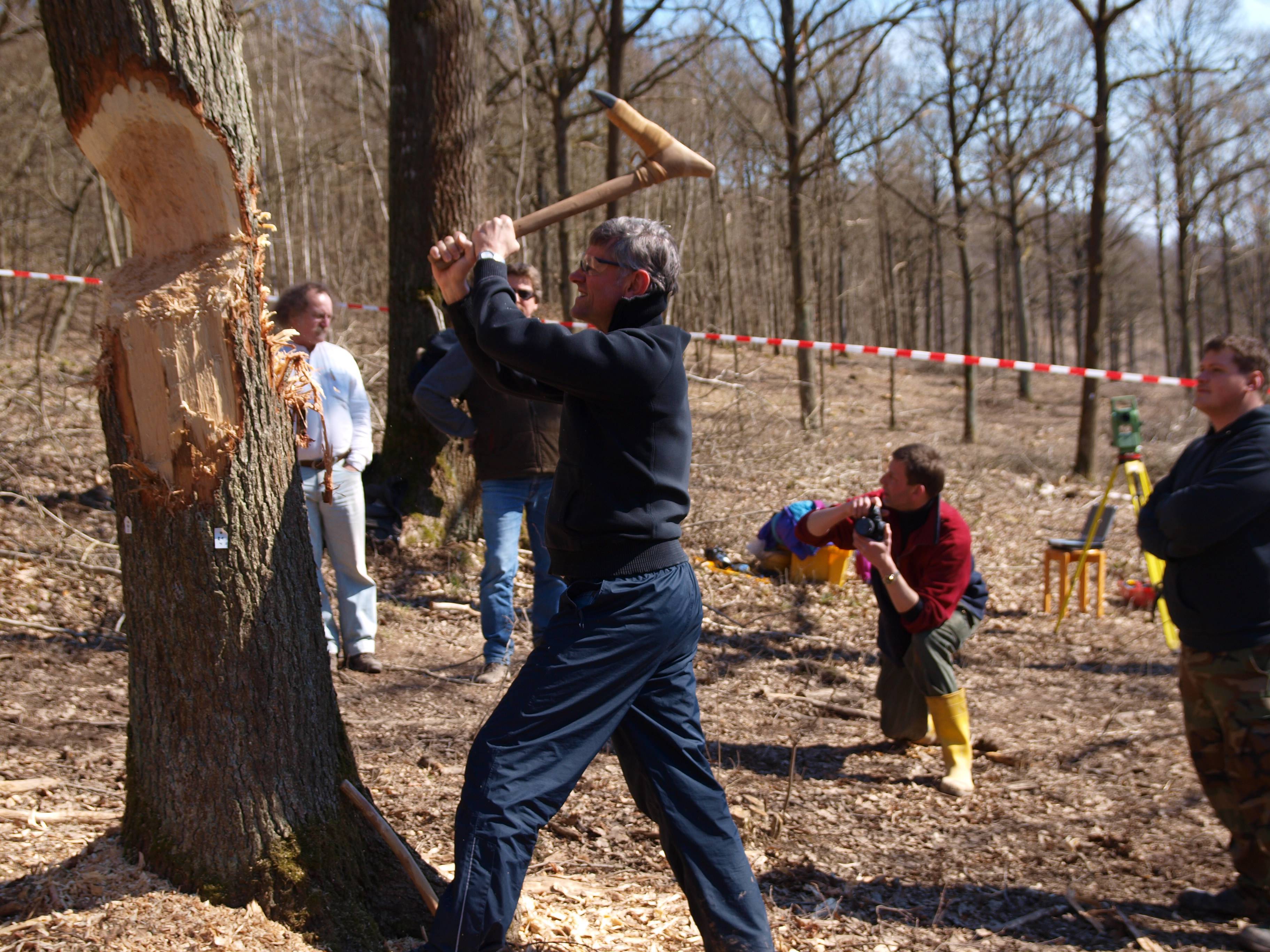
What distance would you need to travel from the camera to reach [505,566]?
5059 millimetres

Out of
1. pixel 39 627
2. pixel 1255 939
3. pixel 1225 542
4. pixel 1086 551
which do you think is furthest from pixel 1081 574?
pixel 39 627

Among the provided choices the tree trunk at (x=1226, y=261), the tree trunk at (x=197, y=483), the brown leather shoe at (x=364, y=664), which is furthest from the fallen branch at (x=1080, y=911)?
the tree trunk at (x=1226, y=261)

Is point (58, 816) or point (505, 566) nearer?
point (58, 816)

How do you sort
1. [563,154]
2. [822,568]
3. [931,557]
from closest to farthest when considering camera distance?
[931,557]
[822,568]
[563,154]

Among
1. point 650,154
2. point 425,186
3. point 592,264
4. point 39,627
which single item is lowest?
point 39,627

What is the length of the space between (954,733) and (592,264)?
2.91m

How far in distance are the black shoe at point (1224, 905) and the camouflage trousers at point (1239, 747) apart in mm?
38

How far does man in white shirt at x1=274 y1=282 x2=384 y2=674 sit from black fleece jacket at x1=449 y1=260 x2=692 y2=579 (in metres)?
2.74

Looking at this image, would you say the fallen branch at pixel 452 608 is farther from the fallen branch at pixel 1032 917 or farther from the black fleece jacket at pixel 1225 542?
the black fleece jacket at pixel 1225 542

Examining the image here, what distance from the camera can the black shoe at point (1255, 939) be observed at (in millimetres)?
3100

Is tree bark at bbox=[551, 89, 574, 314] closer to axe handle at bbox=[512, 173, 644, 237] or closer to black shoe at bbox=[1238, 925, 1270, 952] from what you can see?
axe handle at bbox=[512, 173, 644, 237]

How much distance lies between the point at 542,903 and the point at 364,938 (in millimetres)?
619

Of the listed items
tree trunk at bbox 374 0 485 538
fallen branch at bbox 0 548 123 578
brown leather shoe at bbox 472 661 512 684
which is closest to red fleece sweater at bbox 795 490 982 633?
brown leather shoe at bbox 472 661 512 684

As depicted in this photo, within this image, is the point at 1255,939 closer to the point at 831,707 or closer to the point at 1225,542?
the point at 1225,542
